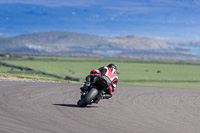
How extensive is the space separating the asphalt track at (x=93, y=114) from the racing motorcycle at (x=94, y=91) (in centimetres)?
27

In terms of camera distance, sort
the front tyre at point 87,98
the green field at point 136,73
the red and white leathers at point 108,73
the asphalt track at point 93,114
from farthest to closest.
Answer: the green field at point 136,73
the red and white leathers at point 108,73
the front tyre at point 87,98
the asphalt track at point 93,114

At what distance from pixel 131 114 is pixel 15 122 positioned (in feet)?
14.8

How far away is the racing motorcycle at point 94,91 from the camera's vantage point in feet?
58.5

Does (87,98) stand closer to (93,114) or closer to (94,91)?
(94,91)

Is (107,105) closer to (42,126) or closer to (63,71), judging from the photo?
(42,126)

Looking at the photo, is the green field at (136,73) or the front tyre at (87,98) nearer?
the front tyre at (87,98)

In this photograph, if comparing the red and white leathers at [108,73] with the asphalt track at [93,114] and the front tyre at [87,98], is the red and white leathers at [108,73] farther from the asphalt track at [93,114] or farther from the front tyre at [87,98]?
the asphalt track at [93,114]

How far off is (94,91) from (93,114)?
1.99 metres

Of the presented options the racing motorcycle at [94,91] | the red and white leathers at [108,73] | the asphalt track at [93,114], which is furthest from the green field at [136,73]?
the racing motorcycle at [94,91]

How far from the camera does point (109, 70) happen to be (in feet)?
62.4

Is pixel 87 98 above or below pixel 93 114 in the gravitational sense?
above

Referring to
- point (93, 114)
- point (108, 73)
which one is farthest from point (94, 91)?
point (93, 114)

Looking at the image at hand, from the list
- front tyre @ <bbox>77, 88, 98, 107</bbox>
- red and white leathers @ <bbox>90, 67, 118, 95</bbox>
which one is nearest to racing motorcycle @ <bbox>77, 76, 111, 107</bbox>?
front tyre @ <bbox>77, 88, 98, 107</bbox>

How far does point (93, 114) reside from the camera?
1620 centimetres
